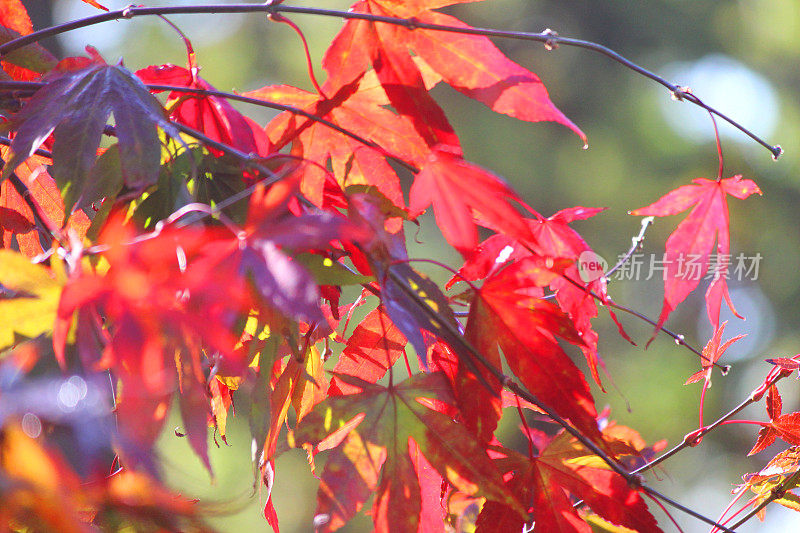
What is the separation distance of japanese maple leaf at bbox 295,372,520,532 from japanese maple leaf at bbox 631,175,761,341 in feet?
0.80

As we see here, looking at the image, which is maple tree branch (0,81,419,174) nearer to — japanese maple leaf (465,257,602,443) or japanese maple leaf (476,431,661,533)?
japanese maple leaf (465,257,602,443)

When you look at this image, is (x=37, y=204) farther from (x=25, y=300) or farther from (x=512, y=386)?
(x=512, y=386)

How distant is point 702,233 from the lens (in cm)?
63

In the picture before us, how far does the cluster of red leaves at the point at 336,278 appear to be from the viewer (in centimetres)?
31

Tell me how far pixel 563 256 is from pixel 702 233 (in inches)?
6.5

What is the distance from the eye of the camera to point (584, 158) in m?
4.92

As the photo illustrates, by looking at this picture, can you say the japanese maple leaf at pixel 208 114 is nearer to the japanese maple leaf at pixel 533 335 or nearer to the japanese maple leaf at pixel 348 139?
the japanese maple leaf at pixel 348 139

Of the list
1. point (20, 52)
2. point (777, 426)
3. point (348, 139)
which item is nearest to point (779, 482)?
point (777, 426)

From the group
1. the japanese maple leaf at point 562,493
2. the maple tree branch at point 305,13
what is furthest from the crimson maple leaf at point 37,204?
the japanese maple leaf at point 562,493

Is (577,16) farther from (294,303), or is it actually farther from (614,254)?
(294,303)

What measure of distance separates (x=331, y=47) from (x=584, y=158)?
15.4ft

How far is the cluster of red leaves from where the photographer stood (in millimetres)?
315

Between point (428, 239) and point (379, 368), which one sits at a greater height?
point (379, 368)

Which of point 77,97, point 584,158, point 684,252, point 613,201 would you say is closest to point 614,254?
point 613,201
